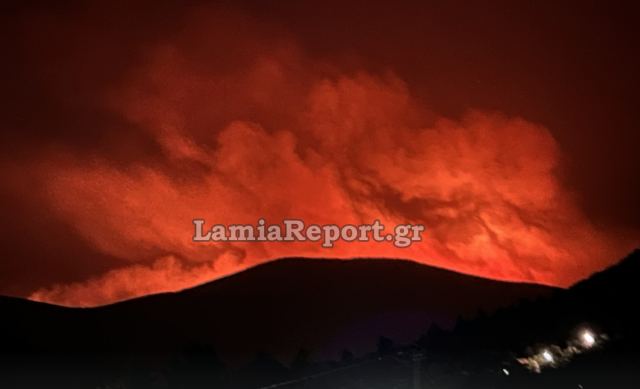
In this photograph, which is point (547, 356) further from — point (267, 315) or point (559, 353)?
point (267, 315)

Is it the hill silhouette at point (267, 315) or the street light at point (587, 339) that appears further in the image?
the street light at point (587, 339)

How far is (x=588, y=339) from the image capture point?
3859 millimetres

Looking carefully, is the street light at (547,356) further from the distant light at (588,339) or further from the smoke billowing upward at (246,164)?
the smoke billowing upward at (246,164)

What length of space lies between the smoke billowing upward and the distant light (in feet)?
1.17

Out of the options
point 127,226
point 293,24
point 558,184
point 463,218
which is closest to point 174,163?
point 127,226

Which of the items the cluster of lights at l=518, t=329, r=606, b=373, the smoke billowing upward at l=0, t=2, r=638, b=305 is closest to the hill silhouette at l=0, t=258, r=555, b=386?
the smoke billowing upward at l=0, t=2, r=638, b=305

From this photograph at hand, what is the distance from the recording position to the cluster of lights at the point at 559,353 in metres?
3.81

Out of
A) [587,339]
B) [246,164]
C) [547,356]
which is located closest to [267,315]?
→ [246,164]

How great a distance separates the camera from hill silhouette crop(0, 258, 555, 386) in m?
3.73

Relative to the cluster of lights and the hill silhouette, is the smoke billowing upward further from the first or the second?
the cluster of lights

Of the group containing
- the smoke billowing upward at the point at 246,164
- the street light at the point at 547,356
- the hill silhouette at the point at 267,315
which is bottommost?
the street light at the point at 547,356

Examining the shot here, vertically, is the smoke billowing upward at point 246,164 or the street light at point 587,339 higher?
the smoke billowing upward at point 246,164

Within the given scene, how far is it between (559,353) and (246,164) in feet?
7.41

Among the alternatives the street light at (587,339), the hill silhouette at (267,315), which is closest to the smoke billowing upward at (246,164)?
the hill silhouette at (267,315)
